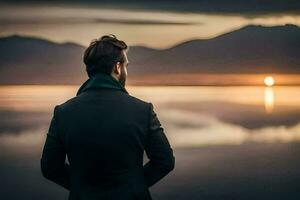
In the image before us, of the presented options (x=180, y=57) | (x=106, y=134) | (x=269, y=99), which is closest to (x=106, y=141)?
(x=106, y=134)

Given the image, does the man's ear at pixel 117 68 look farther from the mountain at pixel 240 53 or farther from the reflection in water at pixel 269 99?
the reflection in water at pixel 269 99

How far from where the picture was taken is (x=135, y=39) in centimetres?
273

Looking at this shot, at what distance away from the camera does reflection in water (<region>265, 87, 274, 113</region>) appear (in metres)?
2.75

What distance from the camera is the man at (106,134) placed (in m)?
1.19

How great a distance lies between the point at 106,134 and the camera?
1185 mm

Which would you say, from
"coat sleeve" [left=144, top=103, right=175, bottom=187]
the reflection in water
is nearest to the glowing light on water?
the reflection in water

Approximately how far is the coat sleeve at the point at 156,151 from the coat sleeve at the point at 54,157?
0.66 ft

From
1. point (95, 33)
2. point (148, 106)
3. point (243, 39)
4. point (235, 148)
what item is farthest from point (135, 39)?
point (148, 106)

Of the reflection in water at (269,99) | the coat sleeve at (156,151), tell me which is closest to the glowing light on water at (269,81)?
the reflection in water at (269,99)

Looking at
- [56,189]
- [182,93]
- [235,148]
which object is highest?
[182,93]

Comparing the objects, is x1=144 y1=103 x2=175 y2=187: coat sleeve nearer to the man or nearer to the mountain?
the man

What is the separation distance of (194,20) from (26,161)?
1159 mm

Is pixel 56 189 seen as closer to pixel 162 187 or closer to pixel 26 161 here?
pixel 26 161

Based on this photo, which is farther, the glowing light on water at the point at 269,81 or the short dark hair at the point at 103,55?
the glowing light on water at the point at 269,81
